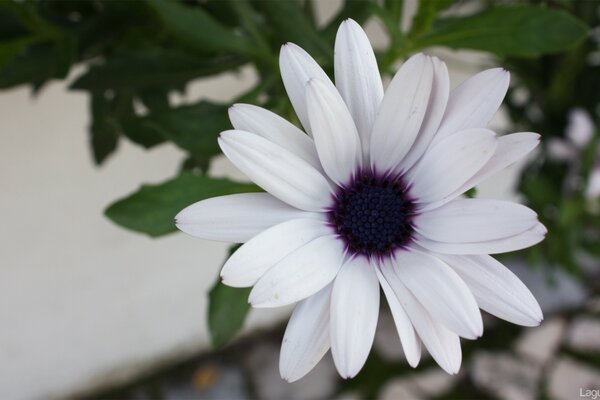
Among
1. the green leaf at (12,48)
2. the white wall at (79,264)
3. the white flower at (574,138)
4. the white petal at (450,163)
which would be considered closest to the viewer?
the white petal at (450,163)

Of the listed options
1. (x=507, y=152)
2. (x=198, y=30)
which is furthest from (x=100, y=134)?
(x=507, y=152)

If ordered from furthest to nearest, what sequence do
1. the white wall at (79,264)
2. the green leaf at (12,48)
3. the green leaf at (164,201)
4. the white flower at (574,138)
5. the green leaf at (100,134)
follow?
the white wall at (79,264)
the white flower at (574,138)
the green leaf at (100,134)
the green leaf at (12,48)
the green leaf at (164,201)

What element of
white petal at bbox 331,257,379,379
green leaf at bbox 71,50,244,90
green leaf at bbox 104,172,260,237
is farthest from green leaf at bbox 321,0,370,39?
white petal at bbox 331,257,379,379

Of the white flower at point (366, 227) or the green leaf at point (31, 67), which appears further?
the green leaf at point (31, 67)

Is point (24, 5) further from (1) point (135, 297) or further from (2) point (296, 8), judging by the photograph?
(1) point (135, 297)

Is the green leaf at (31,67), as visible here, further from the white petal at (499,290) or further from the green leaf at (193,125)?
the white petal at (499,290)

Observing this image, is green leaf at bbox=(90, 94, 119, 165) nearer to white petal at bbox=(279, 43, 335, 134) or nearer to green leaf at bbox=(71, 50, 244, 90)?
green leaf at bbox=(71, 50, 244, 90)

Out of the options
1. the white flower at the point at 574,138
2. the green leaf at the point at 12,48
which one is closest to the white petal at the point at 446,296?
the green leaf at the point at 12,48
